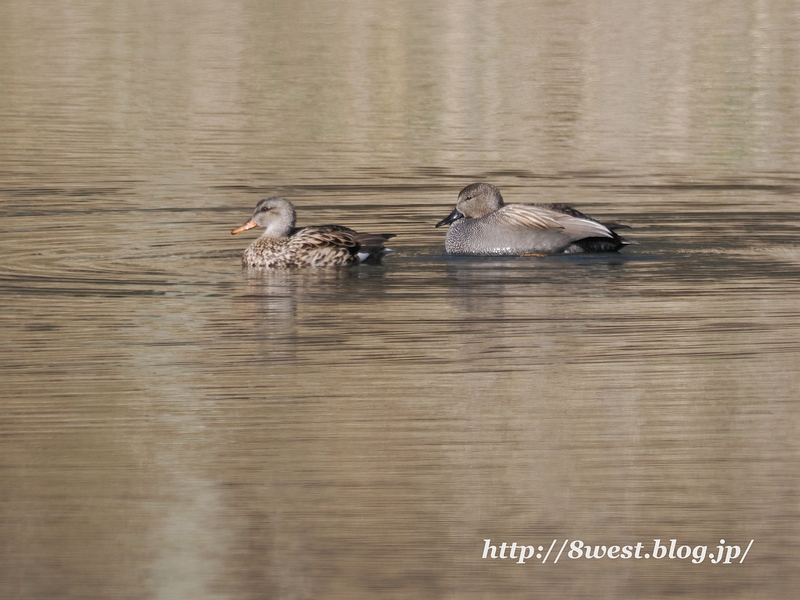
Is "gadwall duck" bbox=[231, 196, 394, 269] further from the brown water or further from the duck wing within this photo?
the duck wing

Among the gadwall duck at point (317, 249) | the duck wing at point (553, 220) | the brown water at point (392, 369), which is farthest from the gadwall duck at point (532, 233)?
the gadwall duck at point (317, 249)

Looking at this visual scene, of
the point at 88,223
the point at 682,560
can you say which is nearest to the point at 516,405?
the point at 682,560

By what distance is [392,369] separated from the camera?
359 inches

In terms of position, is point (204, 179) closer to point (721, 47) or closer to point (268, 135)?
point (268, 135)

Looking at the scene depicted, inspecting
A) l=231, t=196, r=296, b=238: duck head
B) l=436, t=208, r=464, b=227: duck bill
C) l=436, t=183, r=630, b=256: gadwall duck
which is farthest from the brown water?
l=231, t=196, r=296, b=238: duck head

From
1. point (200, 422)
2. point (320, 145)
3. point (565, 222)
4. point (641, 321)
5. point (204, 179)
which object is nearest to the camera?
point (200, 422)

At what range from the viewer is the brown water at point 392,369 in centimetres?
631

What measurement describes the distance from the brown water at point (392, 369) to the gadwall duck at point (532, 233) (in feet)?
0.55

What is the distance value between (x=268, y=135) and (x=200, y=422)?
15.2 metres

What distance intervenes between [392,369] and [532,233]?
4.50m

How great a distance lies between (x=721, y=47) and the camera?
3594 cm

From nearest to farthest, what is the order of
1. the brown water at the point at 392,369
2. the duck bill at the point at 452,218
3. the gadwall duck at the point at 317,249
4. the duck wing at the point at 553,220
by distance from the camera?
the brown water at the point at 392,369
the gadwall duck at the point at 317,249
the duck wing at the point at 553,220
the duck bill at the point at 452,218

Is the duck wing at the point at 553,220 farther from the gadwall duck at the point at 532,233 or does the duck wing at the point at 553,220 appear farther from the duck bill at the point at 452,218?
the duck bill at the point at 452,218

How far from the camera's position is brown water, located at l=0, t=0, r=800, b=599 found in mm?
6309
